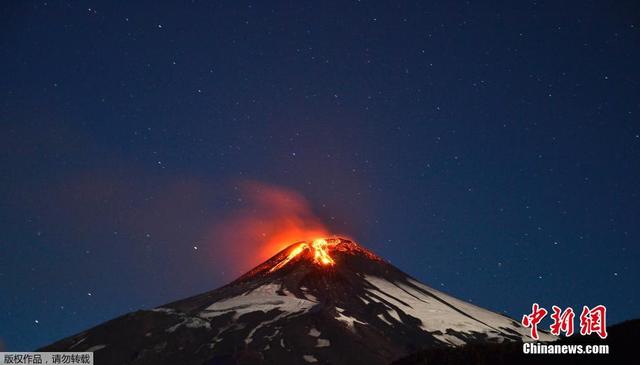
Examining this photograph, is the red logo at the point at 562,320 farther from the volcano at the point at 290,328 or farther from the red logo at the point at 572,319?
the volcano at the point at 290,328

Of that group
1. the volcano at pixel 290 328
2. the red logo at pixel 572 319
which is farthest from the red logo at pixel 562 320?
the volcano at pixel 290 328

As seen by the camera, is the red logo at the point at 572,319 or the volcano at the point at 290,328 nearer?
the red logo at the point at 572,319

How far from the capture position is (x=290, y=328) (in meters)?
144

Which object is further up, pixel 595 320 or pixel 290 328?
pixel 290 328

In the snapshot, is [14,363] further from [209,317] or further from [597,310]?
[209,317]

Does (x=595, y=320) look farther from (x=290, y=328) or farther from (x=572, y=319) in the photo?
(x=290, y=328)

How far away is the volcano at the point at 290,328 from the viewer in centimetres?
13038

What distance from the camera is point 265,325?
147125mm

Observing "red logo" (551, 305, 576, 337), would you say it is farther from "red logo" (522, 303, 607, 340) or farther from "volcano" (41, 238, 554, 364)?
"volcano" (41, 238, 554, 364)

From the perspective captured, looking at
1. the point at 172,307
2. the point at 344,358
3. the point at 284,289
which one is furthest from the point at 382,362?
the point at 172,307

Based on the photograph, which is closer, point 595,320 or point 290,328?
point 595,320

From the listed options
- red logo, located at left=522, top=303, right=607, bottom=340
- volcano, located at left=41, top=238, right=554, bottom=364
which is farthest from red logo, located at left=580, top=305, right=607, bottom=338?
volcano, located at left=41, top=238, right=554, bottom=364

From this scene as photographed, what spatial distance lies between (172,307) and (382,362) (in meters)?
78.5

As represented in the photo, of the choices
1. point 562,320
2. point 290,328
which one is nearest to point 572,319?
point 562,320
